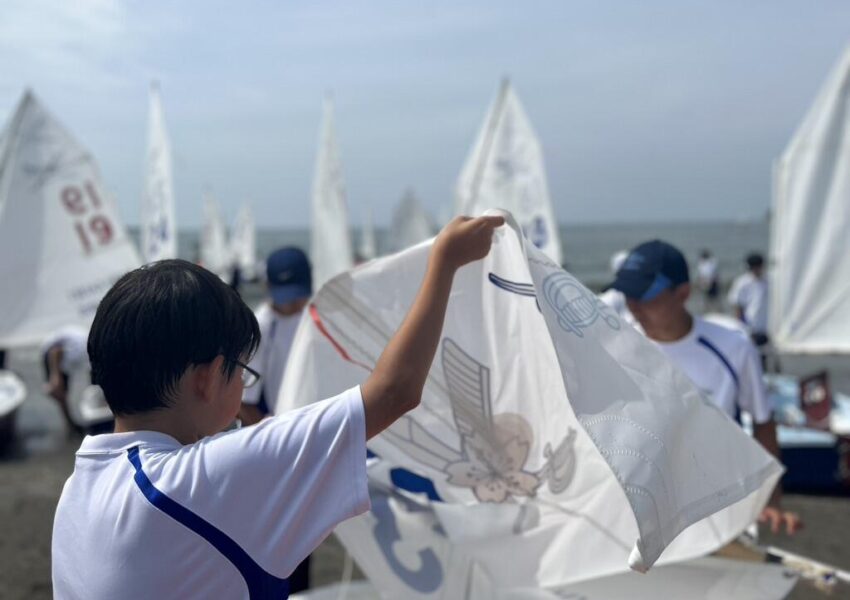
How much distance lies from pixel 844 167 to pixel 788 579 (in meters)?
5.97

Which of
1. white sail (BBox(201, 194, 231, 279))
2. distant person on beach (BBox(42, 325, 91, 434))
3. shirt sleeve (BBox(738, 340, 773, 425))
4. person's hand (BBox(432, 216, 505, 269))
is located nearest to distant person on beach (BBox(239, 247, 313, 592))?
shirt sleeve (BBox(738, 340, 773, 425))

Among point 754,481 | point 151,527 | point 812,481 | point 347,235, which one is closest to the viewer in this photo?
point 151,527

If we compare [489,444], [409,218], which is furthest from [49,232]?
[409,218]

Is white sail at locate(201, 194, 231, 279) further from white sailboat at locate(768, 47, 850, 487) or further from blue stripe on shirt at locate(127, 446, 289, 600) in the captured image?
blue stripe on shirt at locate(127, 446, 289, 600)

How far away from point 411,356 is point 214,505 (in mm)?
397

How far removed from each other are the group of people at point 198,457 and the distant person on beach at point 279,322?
2414 millimetres

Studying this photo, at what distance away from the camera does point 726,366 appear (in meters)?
3.25

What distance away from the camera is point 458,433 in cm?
247

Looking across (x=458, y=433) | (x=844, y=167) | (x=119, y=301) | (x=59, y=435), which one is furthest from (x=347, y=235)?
(x=119, y=301)

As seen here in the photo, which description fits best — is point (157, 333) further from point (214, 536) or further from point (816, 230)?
point (816, 230)

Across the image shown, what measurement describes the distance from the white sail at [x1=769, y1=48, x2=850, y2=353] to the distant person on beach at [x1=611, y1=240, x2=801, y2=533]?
4.92m

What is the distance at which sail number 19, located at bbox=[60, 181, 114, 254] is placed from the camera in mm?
10023

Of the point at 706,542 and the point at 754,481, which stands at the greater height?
the point at 754,481

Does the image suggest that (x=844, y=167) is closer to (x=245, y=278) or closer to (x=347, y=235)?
(x=347, y=235)
